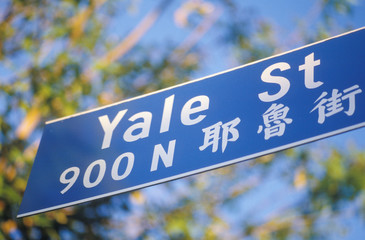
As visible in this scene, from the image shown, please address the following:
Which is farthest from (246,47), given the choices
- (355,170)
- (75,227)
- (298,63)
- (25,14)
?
(298,63)

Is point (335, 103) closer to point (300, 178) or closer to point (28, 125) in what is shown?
point (28, 125)

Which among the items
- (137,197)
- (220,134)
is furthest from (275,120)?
(137,197)

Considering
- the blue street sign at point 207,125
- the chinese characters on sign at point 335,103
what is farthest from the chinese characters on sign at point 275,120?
the chinese characters on sign at point 335,103

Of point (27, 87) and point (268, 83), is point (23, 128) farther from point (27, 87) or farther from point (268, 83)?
point (268, 83)

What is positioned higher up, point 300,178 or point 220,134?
point 220,134

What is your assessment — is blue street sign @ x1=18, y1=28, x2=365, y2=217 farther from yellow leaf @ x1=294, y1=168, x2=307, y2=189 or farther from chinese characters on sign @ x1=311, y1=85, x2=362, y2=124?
yellow leaf @ x1=294, y1=168, x2=307, y2=189

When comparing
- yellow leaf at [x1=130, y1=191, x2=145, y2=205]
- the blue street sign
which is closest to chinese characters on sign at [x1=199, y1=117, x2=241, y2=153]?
the blue street sign

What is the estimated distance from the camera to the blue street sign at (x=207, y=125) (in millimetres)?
1271

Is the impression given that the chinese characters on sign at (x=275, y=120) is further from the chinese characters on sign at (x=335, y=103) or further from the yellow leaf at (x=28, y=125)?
the yellow leaf at (x=28, y=125)

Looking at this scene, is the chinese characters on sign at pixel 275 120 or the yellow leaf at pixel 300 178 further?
the yellow leaf at pixel 300 178

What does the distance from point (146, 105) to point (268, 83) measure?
1.83ft

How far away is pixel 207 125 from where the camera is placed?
1.43 meters

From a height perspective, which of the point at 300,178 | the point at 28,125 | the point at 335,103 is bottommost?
the point at 300,178

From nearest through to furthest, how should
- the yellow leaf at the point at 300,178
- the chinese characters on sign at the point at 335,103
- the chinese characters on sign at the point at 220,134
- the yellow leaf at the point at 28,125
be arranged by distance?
the chinese characters on sign at the point at 335,103
the chinese characters on sign at the point at 220,134
the yellow leaf at the point at 28,125
the yellow leaf at the point at 300,178
